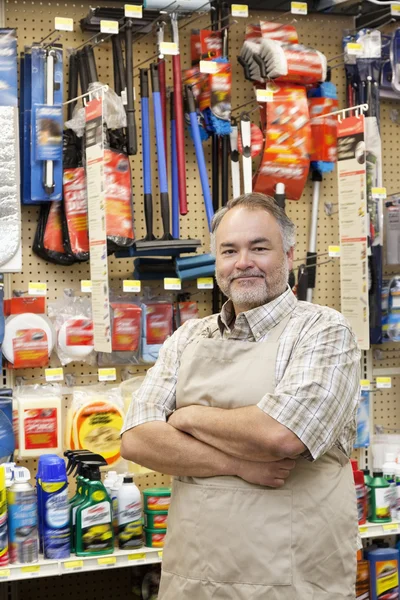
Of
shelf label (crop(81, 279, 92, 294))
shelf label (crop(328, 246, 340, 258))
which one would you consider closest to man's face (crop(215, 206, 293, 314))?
shelf label (crop(81, 279, 92, 294))

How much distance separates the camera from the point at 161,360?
9.05 feet

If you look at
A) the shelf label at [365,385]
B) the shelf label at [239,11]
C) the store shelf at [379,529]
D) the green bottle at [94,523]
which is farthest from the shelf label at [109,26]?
the store shelf at [379,529]

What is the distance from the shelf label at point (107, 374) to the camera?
409cm

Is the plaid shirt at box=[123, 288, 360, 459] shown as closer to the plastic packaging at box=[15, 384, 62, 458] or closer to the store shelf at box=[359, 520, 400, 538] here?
the plastic packaging at box=[15, 384, 62, 458]

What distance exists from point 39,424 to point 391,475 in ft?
5.25

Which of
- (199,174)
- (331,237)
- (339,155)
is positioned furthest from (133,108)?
(331,237)

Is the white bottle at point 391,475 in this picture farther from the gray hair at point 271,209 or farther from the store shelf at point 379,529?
the gray hair at point 271,209

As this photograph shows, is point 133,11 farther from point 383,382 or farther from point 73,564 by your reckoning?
point 73,564

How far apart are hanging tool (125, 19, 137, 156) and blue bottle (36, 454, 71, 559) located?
142cm

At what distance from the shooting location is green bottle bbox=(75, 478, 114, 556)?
3453 mm

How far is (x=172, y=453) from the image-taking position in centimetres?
253

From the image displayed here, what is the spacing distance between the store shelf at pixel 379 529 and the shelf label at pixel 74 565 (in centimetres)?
126

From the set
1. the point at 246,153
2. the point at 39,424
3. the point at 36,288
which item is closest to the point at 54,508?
the point at 39,424

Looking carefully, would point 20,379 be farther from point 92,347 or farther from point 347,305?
point 347,305
